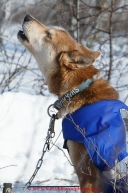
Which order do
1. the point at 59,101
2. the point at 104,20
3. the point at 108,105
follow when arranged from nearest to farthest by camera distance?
the point at 108,105
the point at 59,101
the point at 104,20

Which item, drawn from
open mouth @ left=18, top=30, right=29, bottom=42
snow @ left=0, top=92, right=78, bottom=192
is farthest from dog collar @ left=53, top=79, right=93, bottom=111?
snow @ left=0, top=92, right=78, bottom=192

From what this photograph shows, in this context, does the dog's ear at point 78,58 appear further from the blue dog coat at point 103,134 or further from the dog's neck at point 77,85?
the blue dog coat at point 103,134

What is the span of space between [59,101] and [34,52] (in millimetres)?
646

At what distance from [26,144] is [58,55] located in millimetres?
2163

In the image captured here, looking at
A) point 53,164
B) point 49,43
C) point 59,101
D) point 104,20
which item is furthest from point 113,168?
point 104,20

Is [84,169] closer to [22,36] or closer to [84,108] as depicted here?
[84,108]

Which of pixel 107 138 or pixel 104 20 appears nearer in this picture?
pixel 107 138

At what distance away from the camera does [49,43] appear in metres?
A: 4.28

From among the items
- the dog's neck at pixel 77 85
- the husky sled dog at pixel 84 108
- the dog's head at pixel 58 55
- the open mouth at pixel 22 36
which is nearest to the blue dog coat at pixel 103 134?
the husky sled dog at pixel 84 108

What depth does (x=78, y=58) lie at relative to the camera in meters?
3.87

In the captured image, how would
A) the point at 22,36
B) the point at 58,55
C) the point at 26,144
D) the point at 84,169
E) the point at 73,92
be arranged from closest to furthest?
the point at 84,169 → the point at 73,92 → the point at 58,55 → the point at 22,36 → the point at 26,144

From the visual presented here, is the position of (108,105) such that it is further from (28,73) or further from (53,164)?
(28,73)

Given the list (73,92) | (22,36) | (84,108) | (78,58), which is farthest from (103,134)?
(22,36)

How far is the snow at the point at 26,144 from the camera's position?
529 centimetres
